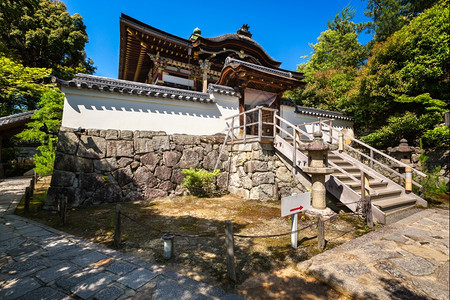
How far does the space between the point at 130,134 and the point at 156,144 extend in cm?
104

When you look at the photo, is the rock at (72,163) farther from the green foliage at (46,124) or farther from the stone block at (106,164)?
the green foliage at (46,124)

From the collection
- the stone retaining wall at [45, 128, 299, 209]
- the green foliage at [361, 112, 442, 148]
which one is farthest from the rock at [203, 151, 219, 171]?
the green foliage at [361, 112, 442, 148]

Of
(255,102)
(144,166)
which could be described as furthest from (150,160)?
(255,102)

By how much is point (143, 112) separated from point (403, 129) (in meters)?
13.1

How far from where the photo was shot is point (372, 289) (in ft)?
7.54

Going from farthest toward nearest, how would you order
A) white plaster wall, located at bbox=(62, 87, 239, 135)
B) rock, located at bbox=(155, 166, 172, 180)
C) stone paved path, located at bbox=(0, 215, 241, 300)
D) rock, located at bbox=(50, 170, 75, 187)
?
rock, located at bbox=(155, 166, 172, 180) → white plaster wall, located at bbox=(62, 87, 239, 135) → rock, located at bbox=(50, 170, 75, 187) → stone paved path, located at bbox=(0, 215, 241, 300)

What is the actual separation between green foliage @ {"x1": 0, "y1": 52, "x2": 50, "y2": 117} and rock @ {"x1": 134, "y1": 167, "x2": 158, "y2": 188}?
5094 mm

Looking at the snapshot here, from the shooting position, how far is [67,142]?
6383mm

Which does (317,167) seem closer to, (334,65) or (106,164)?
(106,164)

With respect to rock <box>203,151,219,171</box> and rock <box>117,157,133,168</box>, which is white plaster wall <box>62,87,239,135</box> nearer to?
rock <box>203,151,219,171</box>

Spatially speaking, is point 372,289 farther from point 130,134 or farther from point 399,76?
point 399,76

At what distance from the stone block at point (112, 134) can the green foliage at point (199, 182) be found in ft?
9.32

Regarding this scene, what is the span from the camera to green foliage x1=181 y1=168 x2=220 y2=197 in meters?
7.55

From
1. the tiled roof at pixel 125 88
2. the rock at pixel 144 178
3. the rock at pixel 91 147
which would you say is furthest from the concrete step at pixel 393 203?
the rock at pixel 91 147
